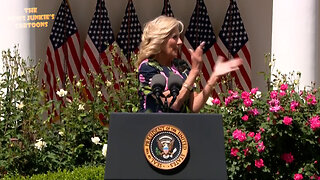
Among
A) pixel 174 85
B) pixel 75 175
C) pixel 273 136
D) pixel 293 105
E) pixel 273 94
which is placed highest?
pixel 174 85

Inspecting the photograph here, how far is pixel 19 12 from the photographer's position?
8.17 m

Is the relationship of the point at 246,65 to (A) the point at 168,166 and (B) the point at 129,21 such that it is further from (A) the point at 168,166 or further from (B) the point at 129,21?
(A) the point at 168,166

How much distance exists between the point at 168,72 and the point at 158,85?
1.36 feet

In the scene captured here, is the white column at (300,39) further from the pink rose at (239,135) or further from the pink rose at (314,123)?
the pink rose at (239,135)

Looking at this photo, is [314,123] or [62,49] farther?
[62,49]

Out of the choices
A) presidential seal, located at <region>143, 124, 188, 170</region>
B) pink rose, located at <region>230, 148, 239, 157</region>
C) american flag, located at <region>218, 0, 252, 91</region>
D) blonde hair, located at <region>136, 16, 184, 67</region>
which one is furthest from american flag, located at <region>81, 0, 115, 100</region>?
presidential seal, located at <region>143, 124, 188, 170</region>

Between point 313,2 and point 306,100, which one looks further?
point 313,2

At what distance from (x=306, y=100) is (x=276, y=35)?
206 cm

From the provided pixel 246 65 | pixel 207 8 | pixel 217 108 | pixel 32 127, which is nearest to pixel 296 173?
pixel 217 108

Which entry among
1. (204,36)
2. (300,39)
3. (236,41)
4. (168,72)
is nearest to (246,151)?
(168,72)

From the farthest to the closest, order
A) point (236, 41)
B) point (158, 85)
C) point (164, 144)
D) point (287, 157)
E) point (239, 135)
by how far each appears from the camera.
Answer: point (236, 41) → point (287, 157) → point (239, 135) → point (158, 85) → point (164, 144)

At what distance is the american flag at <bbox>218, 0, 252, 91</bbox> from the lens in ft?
38.3

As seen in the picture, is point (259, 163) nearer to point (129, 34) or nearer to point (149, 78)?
point (149, 78)

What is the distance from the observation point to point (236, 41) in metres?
11.7
